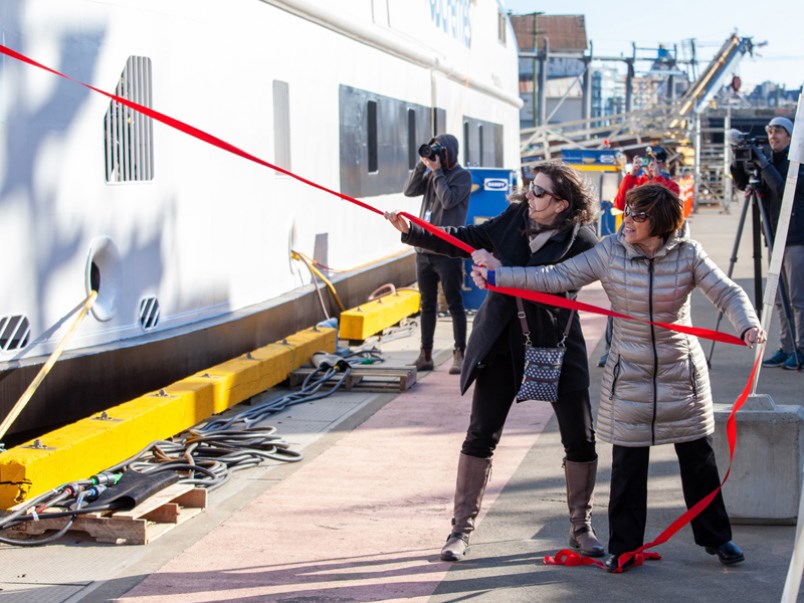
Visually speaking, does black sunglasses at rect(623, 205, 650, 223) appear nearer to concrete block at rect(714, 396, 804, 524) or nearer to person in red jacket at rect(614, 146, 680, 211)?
concrete block at rect(714, 396, 804, 524)

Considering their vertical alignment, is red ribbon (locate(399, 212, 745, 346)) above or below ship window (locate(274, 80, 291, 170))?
below

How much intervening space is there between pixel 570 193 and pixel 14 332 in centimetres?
339

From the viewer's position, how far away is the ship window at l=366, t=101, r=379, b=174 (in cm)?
A: 1414

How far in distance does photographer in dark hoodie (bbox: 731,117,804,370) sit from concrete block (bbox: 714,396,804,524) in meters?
3.85

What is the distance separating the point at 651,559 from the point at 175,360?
4.10 meters

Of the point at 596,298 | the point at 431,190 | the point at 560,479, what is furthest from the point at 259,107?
the point at 596,298

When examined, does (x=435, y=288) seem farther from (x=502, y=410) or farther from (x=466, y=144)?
(x=466, y=144)

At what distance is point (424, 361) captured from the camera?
10.6m

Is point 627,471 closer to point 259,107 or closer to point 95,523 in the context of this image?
point 95,523

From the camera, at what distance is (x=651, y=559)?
5520 millimetres

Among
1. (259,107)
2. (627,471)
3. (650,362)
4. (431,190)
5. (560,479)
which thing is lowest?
(560,479)

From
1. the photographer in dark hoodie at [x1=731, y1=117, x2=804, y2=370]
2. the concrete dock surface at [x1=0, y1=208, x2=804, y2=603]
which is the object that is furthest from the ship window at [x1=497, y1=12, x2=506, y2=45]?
the concrete dock surface at [x1=0, y1=208, x2=804, y2=603]

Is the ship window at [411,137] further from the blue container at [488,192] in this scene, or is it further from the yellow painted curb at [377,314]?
the yellow painted curb at [377,314]

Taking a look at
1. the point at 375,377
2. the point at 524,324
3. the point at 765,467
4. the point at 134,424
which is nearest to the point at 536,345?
the point at 524,324
